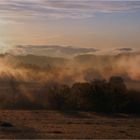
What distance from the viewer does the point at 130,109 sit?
49.8 metres

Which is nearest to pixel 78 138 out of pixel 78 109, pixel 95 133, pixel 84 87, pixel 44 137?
pixel 44 137

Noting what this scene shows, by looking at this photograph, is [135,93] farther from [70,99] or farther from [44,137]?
[44,137]

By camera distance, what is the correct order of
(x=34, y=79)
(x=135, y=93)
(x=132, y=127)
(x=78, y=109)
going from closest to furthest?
(x=132, y=127)
(x=78, y=109)
(x=135, y=93)
(x=34, y=79)

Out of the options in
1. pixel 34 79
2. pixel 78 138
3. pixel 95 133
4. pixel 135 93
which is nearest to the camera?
pixel 78 138

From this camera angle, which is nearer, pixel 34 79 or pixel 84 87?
pixel 84 87

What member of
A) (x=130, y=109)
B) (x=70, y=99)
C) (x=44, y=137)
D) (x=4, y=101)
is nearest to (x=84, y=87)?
(x=70, y=99)

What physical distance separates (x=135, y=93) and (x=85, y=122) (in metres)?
19.7

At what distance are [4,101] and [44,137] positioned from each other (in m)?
33.0

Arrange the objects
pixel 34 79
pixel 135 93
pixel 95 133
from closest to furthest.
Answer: pixel 95 133, pixel 135 93, pixel 34 79

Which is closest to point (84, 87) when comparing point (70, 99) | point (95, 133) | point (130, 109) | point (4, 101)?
point (70, 99)

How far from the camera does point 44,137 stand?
25.1 metres

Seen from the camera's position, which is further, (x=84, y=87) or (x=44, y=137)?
(x=84, y=87)

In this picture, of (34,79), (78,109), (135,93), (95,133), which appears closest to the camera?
(95,133)

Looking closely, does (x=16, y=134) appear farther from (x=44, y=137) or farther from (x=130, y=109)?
(x=130, y=109)
